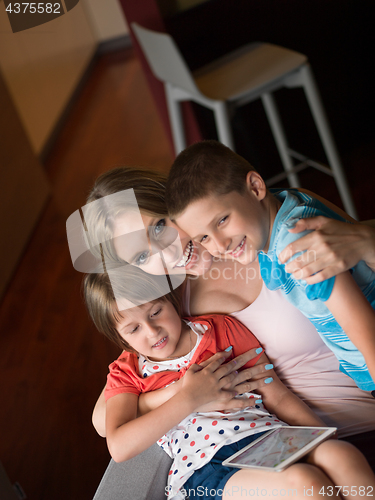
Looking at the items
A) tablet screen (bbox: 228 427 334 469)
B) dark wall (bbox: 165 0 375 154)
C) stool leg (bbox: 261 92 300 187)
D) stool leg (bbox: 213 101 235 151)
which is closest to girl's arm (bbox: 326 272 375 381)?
tablet screen (bbox: 228 427 334 469)

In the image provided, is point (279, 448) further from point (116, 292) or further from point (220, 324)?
point (116, 292)

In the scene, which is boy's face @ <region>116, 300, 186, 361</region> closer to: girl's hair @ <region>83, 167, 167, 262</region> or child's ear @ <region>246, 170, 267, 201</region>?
girl's hair @ <region>83, 167, 167, 262</region>

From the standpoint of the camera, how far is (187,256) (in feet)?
2.99

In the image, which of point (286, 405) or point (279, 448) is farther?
point (286, 405)

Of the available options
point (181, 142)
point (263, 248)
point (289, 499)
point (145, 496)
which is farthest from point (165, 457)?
point (181, 142)

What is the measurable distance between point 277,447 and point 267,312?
276mm

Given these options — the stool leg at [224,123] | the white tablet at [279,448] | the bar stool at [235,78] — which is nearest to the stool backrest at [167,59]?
the bar stool at [235,78]

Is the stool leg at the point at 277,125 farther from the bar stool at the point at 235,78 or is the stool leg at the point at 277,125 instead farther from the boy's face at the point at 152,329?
the boy's face at the point at 152,329

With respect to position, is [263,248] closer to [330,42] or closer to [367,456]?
[367,456]

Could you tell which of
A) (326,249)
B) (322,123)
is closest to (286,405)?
(326,249)

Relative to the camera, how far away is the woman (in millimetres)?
855

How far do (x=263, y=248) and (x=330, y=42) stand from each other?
75.5 inches

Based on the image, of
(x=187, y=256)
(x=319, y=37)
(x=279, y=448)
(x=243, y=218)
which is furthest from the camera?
(x=319, y=37)

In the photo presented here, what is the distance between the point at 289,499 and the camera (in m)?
0.67
